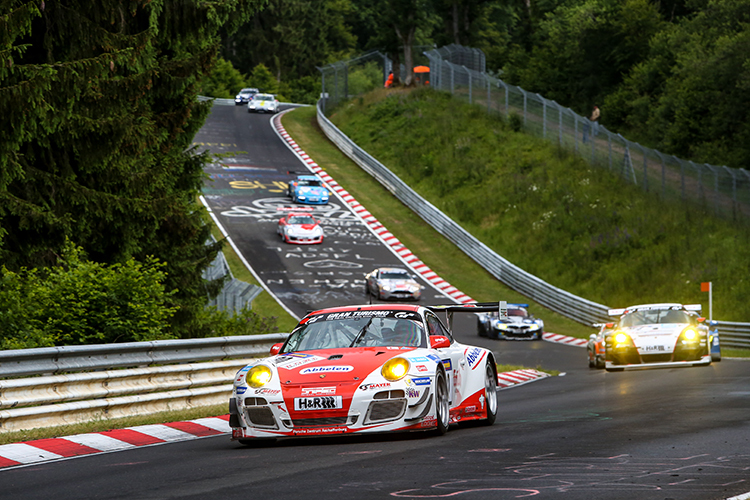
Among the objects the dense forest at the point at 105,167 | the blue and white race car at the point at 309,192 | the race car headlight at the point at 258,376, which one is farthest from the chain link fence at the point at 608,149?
the race car headlight at the point at 258,376

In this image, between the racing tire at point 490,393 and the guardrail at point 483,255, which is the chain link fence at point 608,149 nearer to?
the guardrail at point 483,255

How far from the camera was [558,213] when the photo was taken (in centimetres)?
4578

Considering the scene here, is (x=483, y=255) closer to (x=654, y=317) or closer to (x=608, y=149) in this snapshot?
(x=608, y=149)

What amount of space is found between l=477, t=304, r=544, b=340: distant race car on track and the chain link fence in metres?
10.4

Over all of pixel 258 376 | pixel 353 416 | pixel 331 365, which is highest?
pixel 331 365

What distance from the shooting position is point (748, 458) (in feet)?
25.6

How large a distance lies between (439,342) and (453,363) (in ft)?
0.94

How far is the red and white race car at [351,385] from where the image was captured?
922 centimetres

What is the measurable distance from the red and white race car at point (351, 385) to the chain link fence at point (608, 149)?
1162 inches

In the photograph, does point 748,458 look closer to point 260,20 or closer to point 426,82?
point 426,82

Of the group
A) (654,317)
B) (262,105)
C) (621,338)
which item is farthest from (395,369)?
(262,105)

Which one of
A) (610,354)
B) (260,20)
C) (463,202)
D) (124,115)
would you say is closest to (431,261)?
(463,202)

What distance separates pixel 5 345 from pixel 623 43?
64226mm

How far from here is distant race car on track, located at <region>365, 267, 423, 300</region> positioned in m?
36.4
